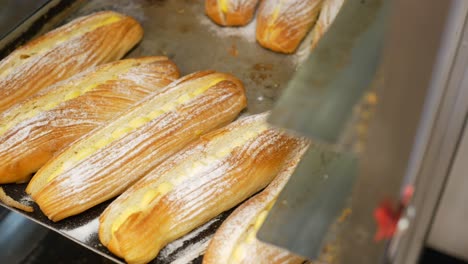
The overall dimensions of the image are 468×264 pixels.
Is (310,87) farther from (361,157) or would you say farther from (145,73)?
(145,73)

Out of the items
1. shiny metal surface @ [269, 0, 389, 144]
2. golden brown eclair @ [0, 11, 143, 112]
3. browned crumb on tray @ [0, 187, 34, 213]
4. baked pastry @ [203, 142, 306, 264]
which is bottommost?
browned crumb on tray @ [0, 187, 34, 213]

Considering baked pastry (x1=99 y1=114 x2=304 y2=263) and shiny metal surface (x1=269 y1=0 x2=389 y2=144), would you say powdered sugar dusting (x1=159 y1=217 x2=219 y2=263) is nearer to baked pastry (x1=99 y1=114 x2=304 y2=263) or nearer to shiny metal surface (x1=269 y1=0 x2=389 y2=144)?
baked pastry (x1=99 y1=114 x2=304 y2=263)

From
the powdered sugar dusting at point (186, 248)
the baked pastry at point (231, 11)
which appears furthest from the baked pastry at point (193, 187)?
the baked pastry at point (231, 11)

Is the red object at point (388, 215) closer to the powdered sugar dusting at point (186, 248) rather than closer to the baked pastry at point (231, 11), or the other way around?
the powdered sugar dusting at point (186, 248)

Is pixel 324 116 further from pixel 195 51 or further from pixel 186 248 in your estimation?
pixel 195 51

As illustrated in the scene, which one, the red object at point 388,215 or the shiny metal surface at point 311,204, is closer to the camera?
the red object at point 388,215

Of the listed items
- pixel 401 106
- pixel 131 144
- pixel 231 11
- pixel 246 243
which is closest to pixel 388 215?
pixel 401 106

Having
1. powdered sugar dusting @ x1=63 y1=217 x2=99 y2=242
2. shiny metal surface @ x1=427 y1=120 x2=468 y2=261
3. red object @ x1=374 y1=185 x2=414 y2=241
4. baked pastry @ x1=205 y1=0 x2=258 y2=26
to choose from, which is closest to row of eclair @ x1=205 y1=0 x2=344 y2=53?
baked pastry @ x1=205 y1=0 x2=258 y2=26
